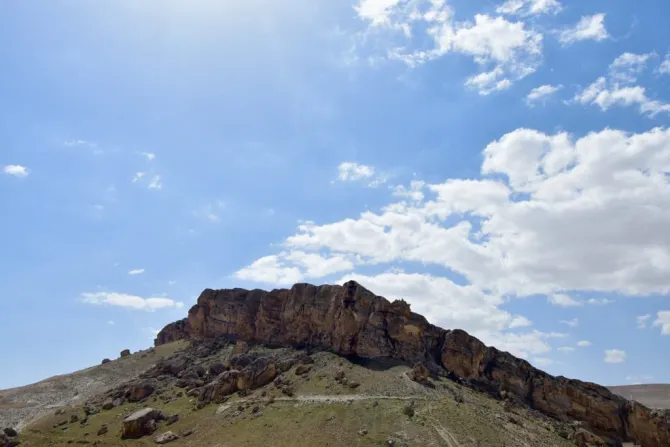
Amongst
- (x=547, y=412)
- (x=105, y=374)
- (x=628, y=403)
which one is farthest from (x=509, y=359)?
(x=105, y=374)

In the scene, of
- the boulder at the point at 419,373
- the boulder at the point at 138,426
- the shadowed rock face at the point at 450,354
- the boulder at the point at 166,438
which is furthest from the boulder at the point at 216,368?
the boulder at the point at 419,373

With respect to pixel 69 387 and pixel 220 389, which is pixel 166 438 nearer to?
pixel 220 389

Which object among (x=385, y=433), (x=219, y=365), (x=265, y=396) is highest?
(x=219, y=365)

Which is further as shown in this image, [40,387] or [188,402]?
[40,387]

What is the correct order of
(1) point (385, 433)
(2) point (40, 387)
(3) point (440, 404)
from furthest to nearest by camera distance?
(2) point (40, 387) → (3) point (440, 404) → (1) point (385, 433)

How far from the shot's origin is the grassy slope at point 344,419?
6138 cm

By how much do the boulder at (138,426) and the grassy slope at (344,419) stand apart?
1569mm

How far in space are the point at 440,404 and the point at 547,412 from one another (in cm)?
2822

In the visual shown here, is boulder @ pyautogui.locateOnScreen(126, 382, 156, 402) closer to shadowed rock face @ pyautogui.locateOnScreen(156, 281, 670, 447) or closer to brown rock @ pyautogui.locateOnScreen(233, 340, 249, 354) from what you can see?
brown rock @ pyautogui.locateOnScreen(233, 340, 249, 354)

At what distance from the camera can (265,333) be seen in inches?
4397

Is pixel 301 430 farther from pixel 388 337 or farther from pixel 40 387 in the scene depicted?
pixel 40 387

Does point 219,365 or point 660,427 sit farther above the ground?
point 219,365

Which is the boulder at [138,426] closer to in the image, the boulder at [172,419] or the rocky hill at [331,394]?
the rocky hill at [331,394]

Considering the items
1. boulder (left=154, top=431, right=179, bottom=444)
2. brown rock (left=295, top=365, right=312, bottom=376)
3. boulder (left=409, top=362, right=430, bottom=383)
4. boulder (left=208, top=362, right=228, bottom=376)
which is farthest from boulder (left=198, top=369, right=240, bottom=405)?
boulder (left=409, top=362, right=430, bottom=383)
